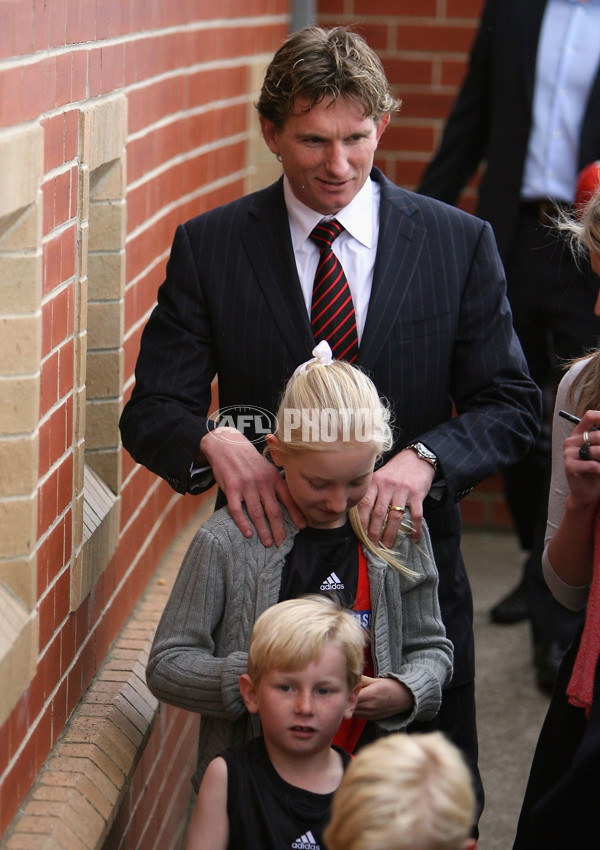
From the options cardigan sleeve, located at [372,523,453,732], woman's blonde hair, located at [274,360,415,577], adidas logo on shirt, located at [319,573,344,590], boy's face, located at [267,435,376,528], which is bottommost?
cardigan sleeve, located at [372,523,453,732]

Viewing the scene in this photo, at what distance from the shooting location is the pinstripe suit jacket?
2.98m

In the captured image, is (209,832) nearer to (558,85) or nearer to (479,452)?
(479,452)

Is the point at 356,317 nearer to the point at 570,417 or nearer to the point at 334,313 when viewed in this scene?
the point at 334,313

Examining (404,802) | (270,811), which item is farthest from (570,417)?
(404,802)

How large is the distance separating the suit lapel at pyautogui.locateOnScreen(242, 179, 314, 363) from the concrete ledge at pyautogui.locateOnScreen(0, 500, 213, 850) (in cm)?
95

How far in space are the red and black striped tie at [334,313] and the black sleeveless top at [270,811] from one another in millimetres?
921

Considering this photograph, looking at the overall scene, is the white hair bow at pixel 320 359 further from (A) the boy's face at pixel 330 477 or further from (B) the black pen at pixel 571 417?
(B) the black pen at pixel 571 417

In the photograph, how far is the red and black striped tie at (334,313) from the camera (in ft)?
9.78

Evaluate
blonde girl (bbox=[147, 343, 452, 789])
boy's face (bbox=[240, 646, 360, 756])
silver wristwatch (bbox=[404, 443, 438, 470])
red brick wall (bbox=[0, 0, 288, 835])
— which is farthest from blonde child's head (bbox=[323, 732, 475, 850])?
silver wristwatch (bbox=[404, 443, 438, 470])

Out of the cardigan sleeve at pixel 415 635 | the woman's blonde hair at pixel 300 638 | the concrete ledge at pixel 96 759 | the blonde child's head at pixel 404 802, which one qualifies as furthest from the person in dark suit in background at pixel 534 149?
the blonde child's head at pixel 404 802

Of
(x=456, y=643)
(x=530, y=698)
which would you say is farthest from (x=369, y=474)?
(x=530, y=698)

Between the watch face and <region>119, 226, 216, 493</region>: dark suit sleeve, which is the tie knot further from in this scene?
the watch face

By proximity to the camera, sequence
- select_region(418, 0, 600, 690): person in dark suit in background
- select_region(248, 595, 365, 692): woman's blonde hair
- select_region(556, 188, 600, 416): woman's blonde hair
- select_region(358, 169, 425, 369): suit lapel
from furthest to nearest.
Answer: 1. select_region(418, 0, 600, 690): person in dark suit in background
2. select_region(358, 169, 425, 369): suit lapel
3. select_region(556, 188, 600, 416): woman's blonde hair
4. select_region(248, 595, 365, 692): woman's blonde hair

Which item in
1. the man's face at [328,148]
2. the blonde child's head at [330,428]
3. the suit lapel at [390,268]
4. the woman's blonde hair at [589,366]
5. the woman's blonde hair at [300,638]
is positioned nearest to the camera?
the woman's blonde hair at [300,638]
